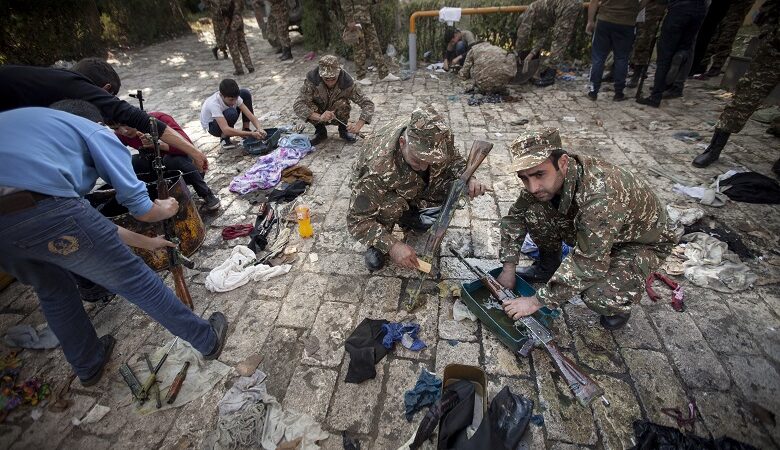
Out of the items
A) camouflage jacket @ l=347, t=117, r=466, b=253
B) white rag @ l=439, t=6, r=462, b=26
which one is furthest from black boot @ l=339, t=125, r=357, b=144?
white rag @ l=439, t=6, r=462, b=26

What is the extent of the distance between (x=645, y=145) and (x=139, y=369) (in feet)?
23.6

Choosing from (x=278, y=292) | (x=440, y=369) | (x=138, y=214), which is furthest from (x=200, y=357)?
(x=440, y=369)

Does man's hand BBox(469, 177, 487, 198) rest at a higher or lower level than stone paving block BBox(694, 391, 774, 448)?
higher

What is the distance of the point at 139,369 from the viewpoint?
2.86m

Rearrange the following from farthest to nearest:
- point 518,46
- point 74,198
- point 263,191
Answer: point 518,46 → point 263,191 → point 74,198

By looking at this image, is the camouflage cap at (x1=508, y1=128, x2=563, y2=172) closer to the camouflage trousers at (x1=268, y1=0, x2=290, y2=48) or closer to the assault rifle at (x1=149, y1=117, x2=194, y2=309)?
the assault rifle at (x1=149, y1=117, x2=194, y2=309)

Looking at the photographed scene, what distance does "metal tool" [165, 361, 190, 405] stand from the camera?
103 inches

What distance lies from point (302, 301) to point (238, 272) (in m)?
0.81

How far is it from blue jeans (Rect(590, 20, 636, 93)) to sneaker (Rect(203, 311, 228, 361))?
314 inches

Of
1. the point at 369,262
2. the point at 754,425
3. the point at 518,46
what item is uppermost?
the point at 518,46

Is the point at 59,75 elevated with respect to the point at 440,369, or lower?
elevated

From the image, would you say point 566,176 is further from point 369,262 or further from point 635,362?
point 369,262

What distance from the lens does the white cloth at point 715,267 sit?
3.24m

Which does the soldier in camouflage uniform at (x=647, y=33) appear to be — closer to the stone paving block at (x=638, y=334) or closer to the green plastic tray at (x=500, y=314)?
the stone paving block at (x=638, y=334)
